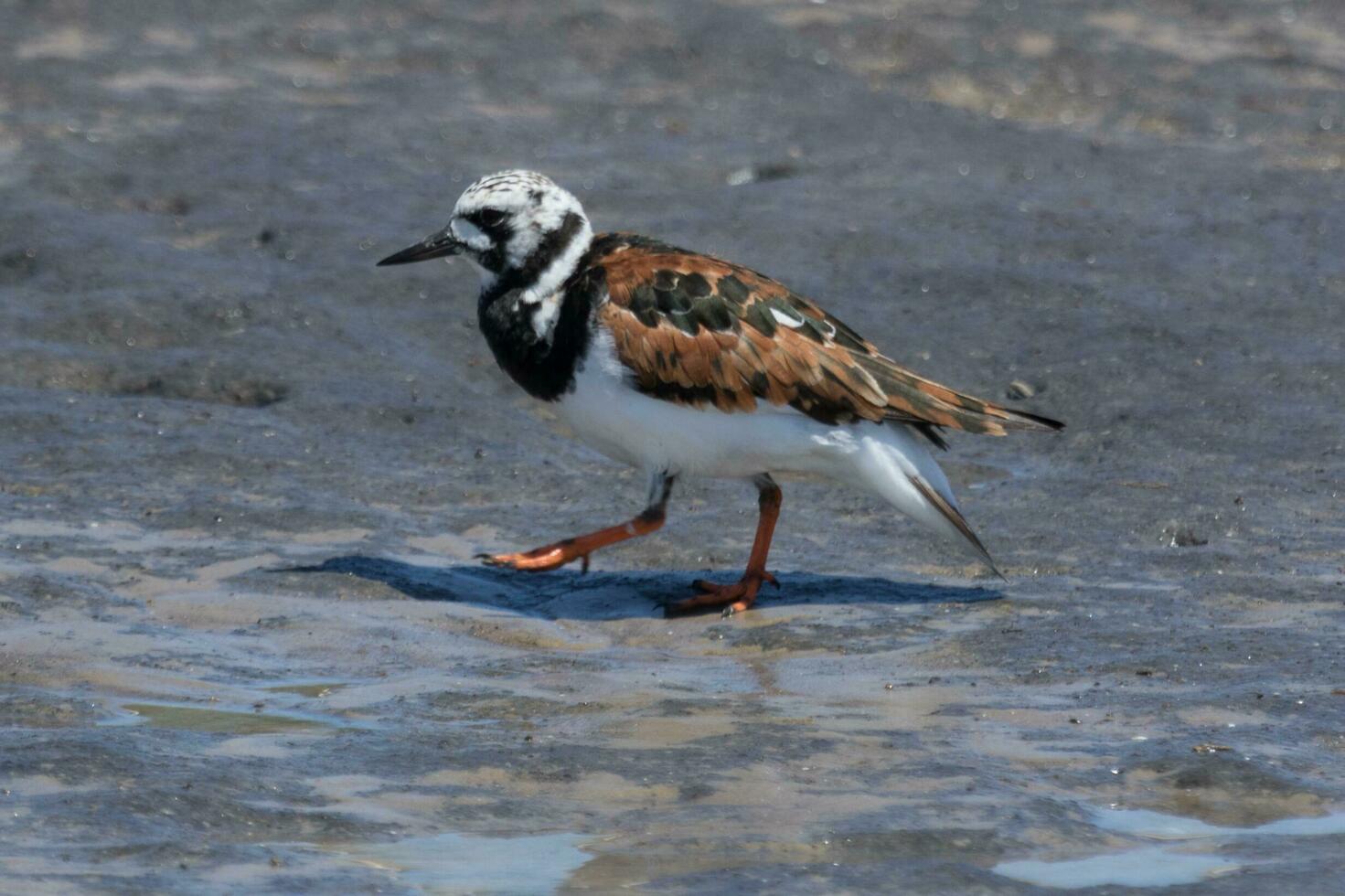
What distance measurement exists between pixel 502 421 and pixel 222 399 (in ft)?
4.97

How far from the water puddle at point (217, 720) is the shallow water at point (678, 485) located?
4cm

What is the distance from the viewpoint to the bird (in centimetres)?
826

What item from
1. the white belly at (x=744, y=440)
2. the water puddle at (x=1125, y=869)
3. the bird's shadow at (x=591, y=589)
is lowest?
the bird's shadow at (x=591, y=589)

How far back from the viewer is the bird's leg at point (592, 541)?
28.0 ft

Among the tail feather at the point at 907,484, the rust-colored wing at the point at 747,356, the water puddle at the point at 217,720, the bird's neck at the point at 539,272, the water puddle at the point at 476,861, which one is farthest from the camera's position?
the bird's neck at the point at 539,272

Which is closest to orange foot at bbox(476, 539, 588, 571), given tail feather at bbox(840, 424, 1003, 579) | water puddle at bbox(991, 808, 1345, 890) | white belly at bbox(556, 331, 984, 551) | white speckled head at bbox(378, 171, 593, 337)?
white belly at bbox(556, 331, 984, 551)

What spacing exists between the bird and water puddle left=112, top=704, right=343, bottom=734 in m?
1.91

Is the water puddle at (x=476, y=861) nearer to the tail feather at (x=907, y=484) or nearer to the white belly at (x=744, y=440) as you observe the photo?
the white belly at (x=744, y=440)

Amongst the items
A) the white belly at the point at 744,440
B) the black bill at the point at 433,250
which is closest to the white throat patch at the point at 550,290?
the white belly at the point at 744,440

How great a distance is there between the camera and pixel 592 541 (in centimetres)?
861

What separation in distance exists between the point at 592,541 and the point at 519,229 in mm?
1383

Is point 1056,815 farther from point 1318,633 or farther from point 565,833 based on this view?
point 1318,633

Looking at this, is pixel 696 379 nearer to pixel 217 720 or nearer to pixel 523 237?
pixel 523 237

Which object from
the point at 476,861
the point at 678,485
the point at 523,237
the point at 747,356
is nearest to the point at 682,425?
the point at 747,356
